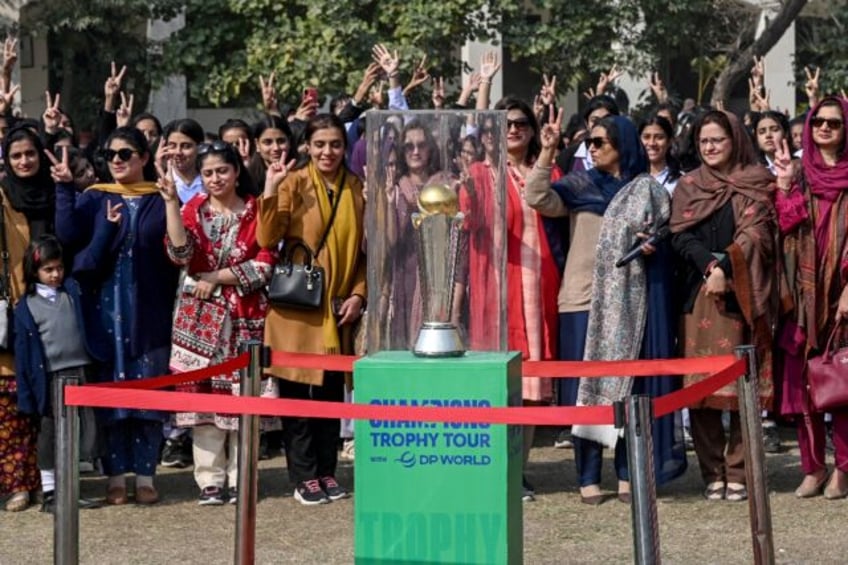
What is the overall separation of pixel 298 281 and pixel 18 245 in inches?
55.7

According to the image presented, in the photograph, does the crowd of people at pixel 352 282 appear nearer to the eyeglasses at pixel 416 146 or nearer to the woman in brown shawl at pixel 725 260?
the woman in brown shawl at pixel 725 260

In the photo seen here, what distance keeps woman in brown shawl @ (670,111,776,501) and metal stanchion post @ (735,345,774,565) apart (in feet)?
6.94

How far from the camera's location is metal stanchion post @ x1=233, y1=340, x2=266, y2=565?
6.59 metres

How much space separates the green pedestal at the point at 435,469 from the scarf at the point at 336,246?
2.67 meters

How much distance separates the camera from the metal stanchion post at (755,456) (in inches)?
240

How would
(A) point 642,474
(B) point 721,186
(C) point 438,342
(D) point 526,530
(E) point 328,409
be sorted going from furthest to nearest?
1. (B) point 721,186
2. (D) point 526,530
3. (C) point 438,342
4. (E) point 328,409
5. (A) point 642,474

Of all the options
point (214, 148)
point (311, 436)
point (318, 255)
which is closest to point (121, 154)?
point (214, 148)

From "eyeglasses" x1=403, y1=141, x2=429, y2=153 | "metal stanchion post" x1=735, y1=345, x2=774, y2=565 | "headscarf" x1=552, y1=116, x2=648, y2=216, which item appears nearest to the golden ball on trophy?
"eyeglasses" x1=403, y1=141, x2=429, y2=153

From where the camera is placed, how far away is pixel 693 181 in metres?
8.54

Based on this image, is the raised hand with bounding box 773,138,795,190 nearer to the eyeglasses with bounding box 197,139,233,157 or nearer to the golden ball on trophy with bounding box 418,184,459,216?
the eyeglasses with bounding box 197,139,233,157

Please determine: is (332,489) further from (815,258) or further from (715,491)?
(815,258)

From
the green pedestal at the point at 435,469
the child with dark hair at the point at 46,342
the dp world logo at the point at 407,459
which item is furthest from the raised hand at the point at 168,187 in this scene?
the dp world logo at the point at 407,459

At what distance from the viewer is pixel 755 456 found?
611 centimetres

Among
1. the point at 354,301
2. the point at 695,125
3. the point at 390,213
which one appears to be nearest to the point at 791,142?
the point at 695,125
